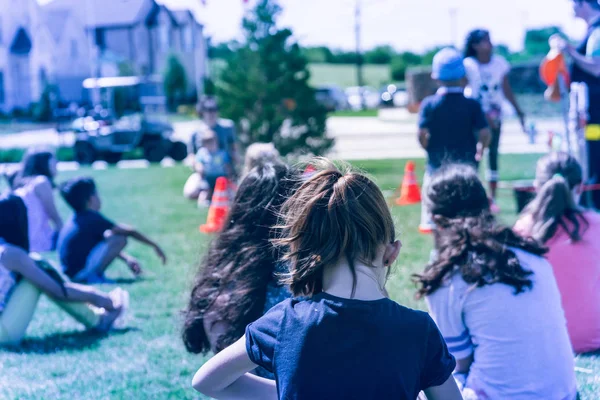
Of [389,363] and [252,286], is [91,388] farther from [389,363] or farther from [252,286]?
[389,363]

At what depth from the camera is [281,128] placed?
15.0 metres

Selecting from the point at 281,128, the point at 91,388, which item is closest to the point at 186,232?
the point at 91,388

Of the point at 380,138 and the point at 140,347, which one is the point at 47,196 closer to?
the point at 140,347

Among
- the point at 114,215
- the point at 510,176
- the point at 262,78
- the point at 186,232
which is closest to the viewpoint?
the point at 186,232

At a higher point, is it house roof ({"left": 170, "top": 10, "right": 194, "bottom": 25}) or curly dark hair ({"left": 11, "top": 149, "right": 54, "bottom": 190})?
house roof ({"left": 170, "top": 10, "right": 194, "bottom": 25})

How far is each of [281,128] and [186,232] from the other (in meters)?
6.65

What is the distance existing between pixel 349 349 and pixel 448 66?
16.4 ft

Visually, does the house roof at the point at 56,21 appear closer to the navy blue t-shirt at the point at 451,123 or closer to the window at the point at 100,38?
the window at the point at 100,38

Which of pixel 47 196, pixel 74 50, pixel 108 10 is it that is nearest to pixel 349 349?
pixel 47 196

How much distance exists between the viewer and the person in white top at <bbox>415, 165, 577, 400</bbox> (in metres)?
3.03

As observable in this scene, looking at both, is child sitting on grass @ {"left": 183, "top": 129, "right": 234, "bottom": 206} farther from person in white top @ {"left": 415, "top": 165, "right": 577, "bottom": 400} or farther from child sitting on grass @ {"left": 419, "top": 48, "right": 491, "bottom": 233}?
person in white top @ {"left": 415, "top": 165, "right": 577, "bottom": 400}

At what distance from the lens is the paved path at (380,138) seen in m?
18.5

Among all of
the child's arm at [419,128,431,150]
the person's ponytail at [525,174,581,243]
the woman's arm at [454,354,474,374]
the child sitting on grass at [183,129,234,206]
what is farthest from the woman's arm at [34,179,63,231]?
the woman's arm at [454,354,474,374]

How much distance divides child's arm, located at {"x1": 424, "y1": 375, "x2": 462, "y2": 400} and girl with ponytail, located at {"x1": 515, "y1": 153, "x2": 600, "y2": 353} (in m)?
2.04
